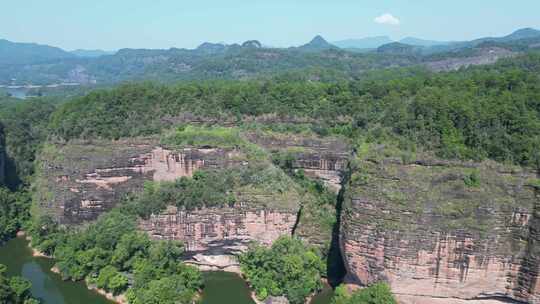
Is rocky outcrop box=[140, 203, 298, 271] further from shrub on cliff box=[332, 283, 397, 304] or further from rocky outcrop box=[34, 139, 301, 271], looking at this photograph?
shrub on cliff box=[332, 283, 397, 304]

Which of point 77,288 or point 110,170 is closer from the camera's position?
point 77,288

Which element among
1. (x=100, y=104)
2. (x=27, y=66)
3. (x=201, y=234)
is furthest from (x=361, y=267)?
(x=27, y=66)

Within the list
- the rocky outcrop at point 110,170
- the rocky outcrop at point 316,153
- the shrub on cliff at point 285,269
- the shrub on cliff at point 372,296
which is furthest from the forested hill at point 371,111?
the shrub on cliff at point 285,269

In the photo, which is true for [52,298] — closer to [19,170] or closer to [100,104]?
[100,104]

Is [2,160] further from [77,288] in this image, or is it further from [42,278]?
[77,288]

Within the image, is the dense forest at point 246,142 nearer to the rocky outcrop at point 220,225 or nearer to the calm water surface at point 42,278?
the rocky outcrop at point 220,225

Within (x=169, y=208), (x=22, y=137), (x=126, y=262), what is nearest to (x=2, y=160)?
(x=22, y=137)
